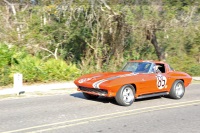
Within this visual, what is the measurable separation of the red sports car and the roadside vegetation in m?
7.18

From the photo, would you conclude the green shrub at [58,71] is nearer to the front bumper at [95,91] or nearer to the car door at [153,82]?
the front bumper at [95,91]

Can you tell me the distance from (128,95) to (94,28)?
1112 centimetres

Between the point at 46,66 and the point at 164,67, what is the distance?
734 cm

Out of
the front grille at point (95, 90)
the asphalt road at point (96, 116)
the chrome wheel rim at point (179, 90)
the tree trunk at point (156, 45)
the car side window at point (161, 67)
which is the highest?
the tree trunk at point (156, 45)

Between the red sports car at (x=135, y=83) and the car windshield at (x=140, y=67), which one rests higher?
the car windshield at (x=140, y=67)

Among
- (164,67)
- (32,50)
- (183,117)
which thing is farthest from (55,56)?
(183,117)

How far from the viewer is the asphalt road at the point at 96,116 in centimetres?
704

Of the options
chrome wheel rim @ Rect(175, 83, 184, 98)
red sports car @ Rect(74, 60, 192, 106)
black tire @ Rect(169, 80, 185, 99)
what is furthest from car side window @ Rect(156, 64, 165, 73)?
chrome wheel rim @ Rect(175, 83, 184, 98)

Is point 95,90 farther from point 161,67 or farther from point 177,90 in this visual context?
point 177,90

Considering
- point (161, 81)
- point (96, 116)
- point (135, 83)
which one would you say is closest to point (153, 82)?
point (161, 81)

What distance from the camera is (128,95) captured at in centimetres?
988

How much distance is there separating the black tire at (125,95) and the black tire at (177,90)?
2167 mm

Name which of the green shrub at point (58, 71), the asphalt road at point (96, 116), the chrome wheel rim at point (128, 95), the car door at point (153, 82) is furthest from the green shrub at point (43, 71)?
the chrome wheel rim at point (128, 95)

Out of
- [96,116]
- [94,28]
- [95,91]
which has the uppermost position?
[94,28]
